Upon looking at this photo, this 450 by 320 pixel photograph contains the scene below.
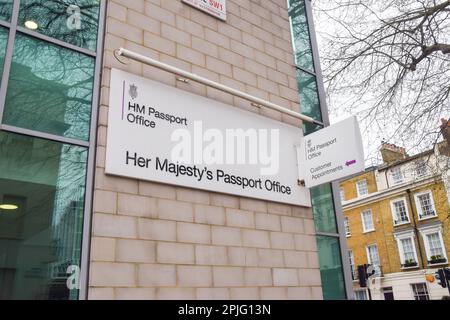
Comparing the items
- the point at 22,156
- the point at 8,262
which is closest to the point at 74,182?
the point at 22,156

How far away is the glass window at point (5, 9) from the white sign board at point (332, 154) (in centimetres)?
355

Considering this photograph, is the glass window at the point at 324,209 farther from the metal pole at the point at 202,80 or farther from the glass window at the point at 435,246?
the glass window at the point at 435,246

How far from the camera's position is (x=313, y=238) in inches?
207

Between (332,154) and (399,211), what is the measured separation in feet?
79.9

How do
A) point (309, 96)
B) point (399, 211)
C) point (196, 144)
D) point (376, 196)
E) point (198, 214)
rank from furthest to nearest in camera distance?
point (376, 196) < point (399, 211) < point (309, 96) < point (196, 144) < point (198, 214)

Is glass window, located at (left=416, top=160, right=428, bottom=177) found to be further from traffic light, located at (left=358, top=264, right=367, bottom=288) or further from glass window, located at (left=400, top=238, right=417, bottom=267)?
glass window, located at (left=400, top=238, right=417, bottom=267)

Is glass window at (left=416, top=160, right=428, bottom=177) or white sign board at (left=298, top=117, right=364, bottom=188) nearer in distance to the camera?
white sign board at (left=298, top=117, right=364, bottom=188)

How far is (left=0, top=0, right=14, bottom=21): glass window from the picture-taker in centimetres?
375

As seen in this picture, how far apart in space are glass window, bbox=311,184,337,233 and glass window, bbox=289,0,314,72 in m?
1.96

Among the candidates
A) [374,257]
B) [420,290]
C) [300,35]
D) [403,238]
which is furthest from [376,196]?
[300,35]

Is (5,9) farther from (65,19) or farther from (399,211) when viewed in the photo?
(399,211)

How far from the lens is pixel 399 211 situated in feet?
88.1

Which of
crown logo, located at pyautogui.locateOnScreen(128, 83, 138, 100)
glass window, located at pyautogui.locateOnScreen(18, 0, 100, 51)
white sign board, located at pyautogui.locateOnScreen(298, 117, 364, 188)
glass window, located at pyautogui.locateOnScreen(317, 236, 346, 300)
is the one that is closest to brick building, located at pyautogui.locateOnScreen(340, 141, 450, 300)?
glass window, located at pyautogui.locateOnScreen(317, 236, 346, 300)
